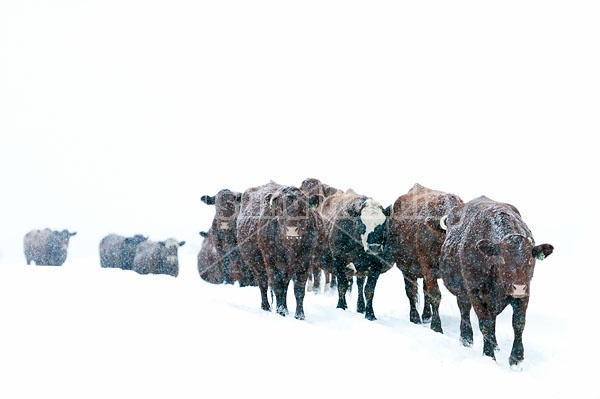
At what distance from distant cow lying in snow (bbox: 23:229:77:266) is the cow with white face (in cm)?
1752

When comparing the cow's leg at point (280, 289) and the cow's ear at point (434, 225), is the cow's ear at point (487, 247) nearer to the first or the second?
the cow's ear at point (434, 225)

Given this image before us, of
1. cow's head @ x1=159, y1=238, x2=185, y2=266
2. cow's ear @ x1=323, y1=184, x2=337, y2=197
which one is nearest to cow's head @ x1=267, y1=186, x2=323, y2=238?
cow's ear @ x1=323, y1=184, x2=337, y2=197

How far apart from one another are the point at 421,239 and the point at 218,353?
5.37m

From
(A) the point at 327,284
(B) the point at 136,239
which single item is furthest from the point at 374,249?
(B) the point at 136,239

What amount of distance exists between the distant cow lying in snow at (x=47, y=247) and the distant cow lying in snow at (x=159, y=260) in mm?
6039

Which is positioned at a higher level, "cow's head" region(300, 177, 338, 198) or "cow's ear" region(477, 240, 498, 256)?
"cow's head" region(300, 177, 338, 198)

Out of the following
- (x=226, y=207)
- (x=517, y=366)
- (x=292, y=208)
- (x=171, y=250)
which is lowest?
(x=171, y=250)

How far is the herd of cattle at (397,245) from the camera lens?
25.5ft

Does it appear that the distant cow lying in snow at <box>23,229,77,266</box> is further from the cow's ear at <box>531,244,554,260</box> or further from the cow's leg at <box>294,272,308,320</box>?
the cow's ear at <box>531,244,554,260</box>

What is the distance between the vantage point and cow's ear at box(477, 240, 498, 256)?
767 centimetres

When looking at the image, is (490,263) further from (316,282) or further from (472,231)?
(316,282)

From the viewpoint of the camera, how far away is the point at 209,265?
770 inches

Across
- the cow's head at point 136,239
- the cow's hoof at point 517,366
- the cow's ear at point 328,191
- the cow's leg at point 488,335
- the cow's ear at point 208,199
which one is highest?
the cow's ear at point 328,191

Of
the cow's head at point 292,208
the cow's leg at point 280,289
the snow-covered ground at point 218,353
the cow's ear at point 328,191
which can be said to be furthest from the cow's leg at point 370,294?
the cow's ear at point 328,191
